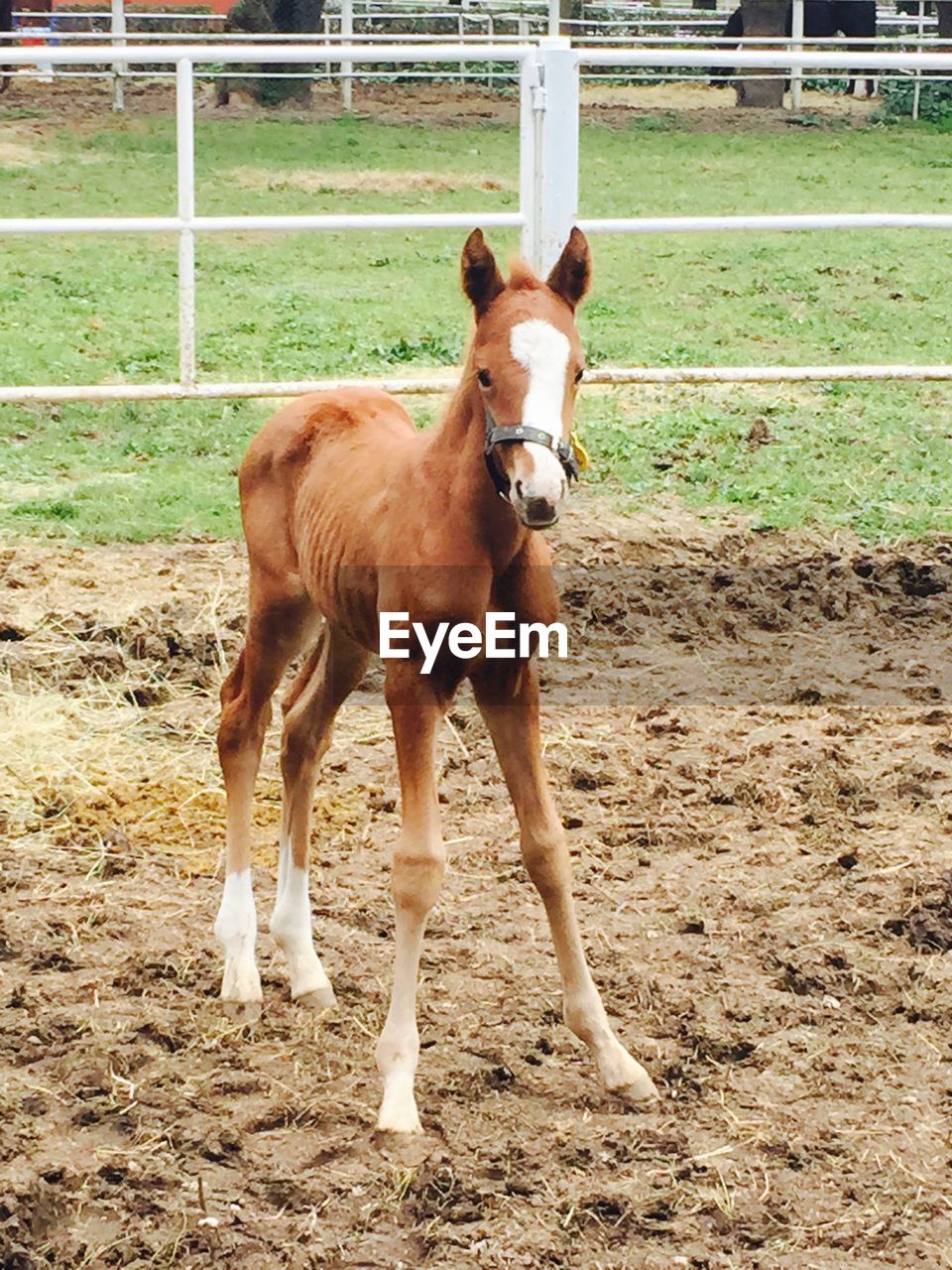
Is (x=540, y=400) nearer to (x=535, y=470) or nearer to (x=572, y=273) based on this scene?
(x=535, y=470)

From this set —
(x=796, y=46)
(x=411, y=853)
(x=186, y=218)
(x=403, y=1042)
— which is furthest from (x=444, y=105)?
(x=403, y=1042)

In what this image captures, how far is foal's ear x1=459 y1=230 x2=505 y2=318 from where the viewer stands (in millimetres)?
3527

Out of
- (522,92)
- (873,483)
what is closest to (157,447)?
(522,92)

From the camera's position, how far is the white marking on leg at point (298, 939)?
4.20 m

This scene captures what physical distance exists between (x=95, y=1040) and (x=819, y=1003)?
1.55 m

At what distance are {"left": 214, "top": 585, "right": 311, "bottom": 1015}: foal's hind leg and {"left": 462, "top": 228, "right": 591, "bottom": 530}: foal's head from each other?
92 cm

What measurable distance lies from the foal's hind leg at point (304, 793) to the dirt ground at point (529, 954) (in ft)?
0.30

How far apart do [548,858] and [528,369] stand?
102 cm

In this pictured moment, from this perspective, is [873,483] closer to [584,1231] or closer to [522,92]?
[522,92]

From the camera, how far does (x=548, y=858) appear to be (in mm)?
3846

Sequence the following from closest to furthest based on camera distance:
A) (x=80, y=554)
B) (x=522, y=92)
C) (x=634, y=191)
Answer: (x=80, y=554) → (x=522, y=92) → (x=634, y=191)

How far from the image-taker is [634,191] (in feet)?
56.4

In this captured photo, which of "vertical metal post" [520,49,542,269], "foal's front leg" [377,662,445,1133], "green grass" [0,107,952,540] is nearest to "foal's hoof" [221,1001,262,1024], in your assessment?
"foal's front leg" [377,662,445,1133]

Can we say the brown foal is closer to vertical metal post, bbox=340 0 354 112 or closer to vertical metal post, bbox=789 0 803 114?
vertical metal post, bbox=340 0 354 112
